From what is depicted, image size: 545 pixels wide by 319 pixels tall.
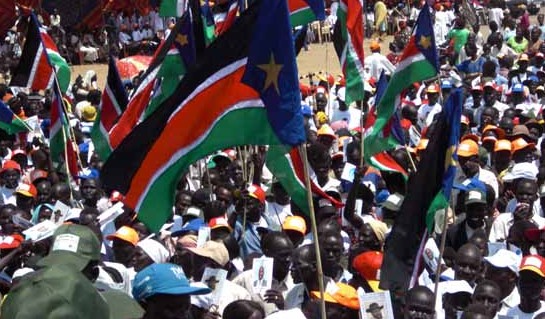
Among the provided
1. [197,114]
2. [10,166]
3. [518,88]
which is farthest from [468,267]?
[518,88]

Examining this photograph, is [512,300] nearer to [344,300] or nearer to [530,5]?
[344,300]

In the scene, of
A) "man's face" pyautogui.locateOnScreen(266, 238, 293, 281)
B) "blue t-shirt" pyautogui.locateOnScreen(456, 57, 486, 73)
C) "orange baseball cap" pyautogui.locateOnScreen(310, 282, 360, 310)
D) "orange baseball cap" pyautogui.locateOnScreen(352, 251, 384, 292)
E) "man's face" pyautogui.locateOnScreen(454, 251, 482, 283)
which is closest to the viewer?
"orange baseball cap" pyautogui.locateOnScreen(310, 282, 360, 310)

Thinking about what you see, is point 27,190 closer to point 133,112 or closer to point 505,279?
point 133,112

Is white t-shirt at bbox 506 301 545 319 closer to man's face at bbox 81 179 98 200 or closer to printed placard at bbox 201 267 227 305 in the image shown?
printed placard at bbox 201 267 227 305

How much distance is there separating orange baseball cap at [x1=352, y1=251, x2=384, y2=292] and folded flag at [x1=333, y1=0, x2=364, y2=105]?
3515mm

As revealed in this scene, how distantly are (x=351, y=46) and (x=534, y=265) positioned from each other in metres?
4.30

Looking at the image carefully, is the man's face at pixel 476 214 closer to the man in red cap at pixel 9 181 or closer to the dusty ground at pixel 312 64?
the man in red cap at pixel 9 181

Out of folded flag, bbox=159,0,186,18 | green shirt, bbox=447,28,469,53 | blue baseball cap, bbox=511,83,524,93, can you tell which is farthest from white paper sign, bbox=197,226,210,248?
green shirt, bbox=447,28,469,53

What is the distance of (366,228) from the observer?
710 cm

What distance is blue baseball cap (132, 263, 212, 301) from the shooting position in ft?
14.1

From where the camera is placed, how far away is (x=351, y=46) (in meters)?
9.73

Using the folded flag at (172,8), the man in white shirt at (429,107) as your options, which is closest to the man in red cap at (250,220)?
the folded flag at (172,8)

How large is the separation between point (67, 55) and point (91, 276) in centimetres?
2284

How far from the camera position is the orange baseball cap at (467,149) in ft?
30.1
